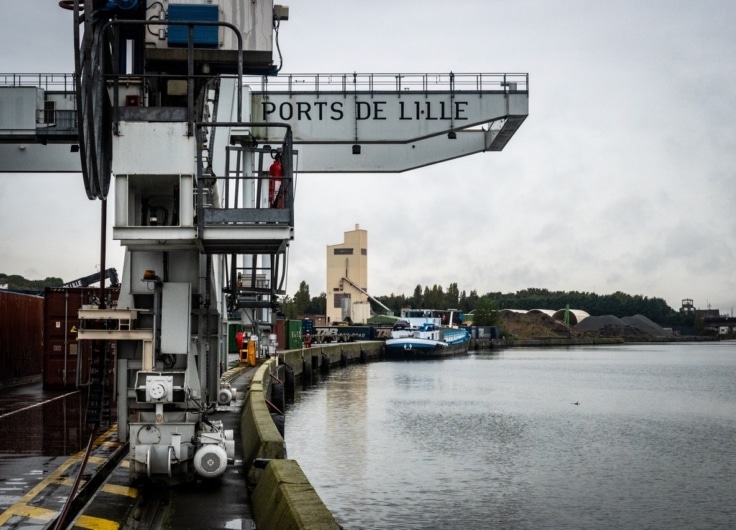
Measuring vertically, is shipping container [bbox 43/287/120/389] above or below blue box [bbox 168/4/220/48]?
below

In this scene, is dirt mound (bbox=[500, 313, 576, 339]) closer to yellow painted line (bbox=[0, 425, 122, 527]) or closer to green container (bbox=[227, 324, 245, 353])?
green container (bbox=[227, 324, 245, 353])

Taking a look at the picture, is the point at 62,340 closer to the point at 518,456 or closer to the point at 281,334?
the point at 518,456

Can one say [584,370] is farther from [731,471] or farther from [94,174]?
[94,174]

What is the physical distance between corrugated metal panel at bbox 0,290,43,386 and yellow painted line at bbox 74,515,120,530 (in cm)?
1781

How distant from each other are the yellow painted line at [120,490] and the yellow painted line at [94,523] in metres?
1.14

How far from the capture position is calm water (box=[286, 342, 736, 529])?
54.9 feet

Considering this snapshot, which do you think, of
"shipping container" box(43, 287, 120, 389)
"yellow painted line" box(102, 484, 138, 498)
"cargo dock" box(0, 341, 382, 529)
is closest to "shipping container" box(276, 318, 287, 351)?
"shipping container" box(43, 287, 120, 389)

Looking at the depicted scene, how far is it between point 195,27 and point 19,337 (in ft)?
60.0

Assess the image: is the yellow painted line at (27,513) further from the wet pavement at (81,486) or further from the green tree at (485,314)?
the green tree at (485,314)

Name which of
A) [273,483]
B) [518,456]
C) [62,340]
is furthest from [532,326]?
[273,483]

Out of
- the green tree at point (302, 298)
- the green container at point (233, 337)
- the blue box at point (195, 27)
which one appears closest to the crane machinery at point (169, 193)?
the blue box at point (195, 27)

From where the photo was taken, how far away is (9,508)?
33.0 ft

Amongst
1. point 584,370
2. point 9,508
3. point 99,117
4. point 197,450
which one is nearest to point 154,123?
point 99,117

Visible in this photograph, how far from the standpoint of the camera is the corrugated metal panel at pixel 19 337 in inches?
1041
